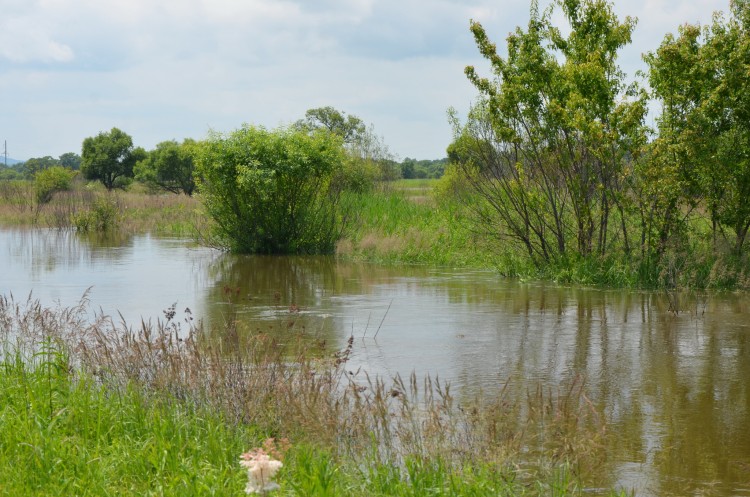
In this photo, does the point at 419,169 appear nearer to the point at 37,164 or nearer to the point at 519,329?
the point at 37,164

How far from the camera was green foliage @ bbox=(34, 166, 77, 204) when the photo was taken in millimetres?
45806

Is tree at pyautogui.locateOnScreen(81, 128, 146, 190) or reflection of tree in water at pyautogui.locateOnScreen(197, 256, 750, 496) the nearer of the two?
reflection of tree in water at pyautogui.locateOnScreen(197, 256, 750, 496)

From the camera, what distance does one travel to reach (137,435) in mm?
6500

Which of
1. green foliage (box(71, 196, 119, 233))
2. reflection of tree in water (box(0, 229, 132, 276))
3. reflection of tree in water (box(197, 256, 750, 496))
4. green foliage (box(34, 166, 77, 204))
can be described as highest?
green foliage (box(34, 166, 77, 204))

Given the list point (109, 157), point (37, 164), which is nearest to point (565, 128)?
point (109, 157)

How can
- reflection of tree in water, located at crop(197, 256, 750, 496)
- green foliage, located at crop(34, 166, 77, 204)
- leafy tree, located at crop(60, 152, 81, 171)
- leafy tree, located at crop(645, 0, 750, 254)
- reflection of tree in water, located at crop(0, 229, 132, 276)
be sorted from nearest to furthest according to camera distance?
1. reflection of tree in water, located at crop(197, 256, 750, 496)
2. leafy tree, located at crop(645, 0, 750, 254)
3. reflection of tree in water, located at crop(0, 229, 132, 276)
4. green foliage, located at crop(34, 166, 77, 204)
5. leafy tree, located at crop(60, 152, 81, 171)

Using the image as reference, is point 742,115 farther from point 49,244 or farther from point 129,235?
point 129,235

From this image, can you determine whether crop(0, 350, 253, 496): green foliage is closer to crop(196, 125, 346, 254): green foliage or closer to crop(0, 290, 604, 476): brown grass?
crop(0, 290, 604, 476): brown grass

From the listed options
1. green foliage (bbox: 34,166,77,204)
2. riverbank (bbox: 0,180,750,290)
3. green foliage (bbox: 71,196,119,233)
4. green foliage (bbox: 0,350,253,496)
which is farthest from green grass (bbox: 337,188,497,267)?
green foliage (bbox: 34,166,77,204)

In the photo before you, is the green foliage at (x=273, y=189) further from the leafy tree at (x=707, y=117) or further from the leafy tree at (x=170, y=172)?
the leafy tree at (x=170, y=172)

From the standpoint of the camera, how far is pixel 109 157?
7356cm

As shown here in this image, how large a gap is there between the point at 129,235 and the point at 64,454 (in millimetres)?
29911

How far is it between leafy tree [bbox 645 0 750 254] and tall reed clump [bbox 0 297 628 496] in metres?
9.33

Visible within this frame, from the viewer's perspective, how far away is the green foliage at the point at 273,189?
23.9m
